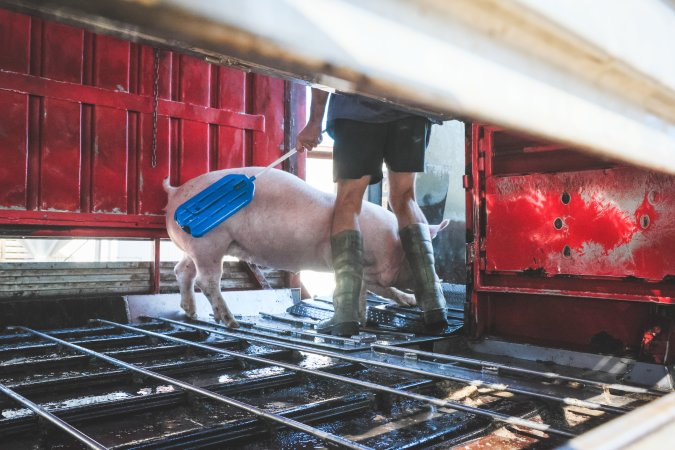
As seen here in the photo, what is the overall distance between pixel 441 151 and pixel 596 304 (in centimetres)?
356

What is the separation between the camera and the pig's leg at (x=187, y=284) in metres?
3.51

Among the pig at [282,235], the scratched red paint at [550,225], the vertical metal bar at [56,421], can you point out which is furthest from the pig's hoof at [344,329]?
the vertical metal bar at [56,421]

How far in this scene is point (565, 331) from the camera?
2.41 metres

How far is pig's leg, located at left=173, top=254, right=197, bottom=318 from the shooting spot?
11.5 feet

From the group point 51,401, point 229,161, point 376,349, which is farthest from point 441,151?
point 51,401

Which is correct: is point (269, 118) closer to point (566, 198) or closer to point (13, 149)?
point (13, 149)

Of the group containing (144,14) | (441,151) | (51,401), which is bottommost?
(51,401)

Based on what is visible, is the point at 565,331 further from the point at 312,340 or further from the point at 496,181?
the point at 312,340

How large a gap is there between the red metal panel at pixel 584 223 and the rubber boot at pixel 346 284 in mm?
655

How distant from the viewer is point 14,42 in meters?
3.45

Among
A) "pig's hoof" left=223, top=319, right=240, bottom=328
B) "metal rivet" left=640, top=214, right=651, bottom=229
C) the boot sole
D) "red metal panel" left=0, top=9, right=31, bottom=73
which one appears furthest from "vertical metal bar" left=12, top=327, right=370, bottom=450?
"red metal panel" left=0, top=9, right=31, bottom=73

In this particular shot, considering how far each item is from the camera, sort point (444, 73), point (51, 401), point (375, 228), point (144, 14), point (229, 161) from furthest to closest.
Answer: point (229, 161) → point (375, 228) → point (51, 401) → point (444, 73) → point (144, 14)

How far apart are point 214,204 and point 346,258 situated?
0.88 m

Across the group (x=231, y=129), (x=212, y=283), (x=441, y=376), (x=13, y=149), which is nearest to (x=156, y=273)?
(x=212, y=283)
